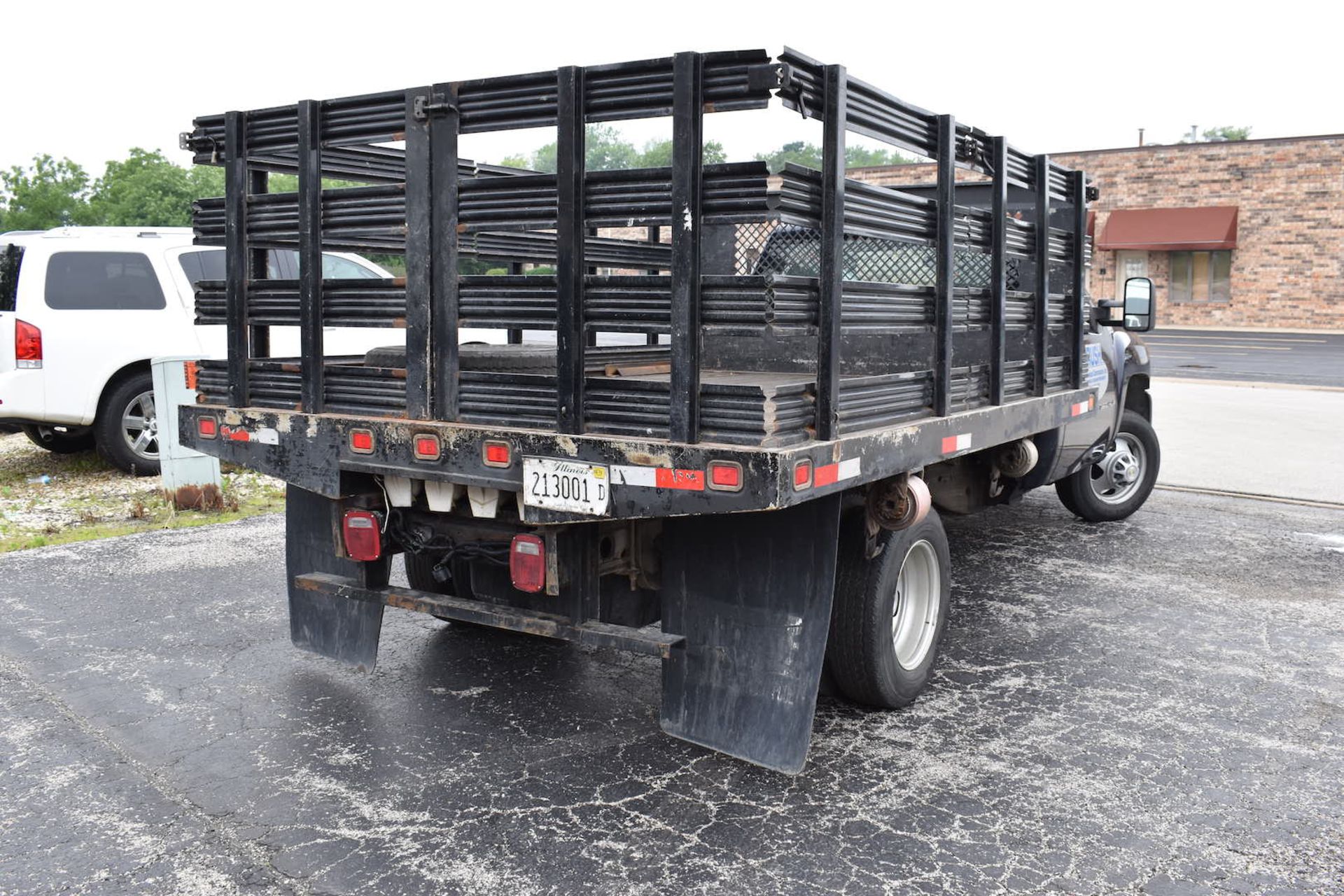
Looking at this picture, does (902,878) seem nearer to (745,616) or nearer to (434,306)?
(745,616)

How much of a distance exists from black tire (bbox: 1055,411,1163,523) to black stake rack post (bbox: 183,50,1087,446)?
3477mm

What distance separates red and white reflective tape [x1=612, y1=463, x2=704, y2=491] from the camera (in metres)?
3.42

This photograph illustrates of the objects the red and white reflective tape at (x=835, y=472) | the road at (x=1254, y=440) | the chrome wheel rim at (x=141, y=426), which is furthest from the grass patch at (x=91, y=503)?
the road at (x=1254, y=440)

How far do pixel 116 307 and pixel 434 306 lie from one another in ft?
24.4

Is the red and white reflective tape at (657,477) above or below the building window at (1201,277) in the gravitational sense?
below

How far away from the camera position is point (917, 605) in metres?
4.86

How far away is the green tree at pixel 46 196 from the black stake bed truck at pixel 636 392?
46.0m

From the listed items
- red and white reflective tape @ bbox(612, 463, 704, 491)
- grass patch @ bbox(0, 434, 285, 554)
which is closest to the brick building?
grass patch @ bbox(0, 434, 285, 554)

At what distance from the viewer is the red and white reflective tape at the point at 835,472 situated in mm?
3434

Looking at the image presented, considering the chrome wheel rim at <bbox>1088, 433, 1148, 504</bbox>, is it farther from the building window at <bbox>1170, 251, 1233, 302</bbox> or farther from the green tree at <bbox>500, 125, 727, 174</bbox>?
the building window at <bbox>1170, 251, 1233, 302</bbox>

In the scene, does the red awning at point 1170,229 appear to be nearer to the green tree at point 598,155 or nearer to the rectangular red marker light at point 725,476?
the green tree at point 598,155

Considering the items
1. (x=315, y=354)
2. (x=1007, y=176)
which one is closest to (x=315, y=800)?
(x=315, y=354)

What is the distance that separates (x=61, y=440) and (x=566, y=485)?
908 cm

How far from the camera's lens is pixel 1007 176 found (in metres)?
4.95
